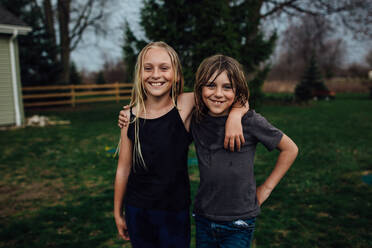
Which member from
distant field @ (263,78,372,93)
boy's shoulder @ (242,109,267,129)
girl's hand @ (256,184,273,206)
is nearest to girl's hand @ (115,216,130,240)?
girl's hand @ (256,184,273,206)

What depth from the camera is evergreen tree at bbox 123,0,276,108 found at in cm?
662

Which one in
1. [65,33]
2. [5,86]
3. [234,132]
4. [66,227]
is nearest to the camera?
[234,132]

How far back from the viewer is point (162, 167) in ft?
5.70

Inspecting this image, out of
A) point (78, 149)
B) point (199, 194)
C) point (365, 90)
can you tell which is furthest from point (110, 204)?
point (365, 90)

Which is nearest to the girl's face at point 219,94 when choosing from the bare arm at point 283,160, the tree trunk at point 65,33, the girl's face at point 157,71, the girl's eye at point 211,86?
the girl's eye at point 211,86

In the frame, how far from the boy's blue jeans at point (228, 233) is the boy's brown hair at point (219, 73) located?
62 centimetres

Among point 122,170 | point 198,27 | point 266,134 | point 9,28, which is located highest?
point 9,28

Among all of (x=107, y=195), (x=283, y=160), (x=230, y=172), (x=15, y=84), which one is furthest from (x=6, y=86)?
(x=283, y=160)

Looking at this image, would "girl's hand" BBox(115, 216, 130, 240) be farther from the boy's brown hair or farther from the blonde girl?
the boy's brown hair

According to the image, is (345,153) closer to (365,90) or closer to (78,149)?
(78,149)

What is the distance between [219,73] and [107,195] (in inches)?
135

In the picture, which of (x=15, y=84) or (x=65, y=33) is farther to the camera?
(x=65, y=33)

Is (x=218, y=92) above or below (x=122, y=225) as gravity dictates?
above

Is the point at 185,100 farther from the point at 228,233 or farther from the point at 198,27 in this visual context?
the point at 198,27
